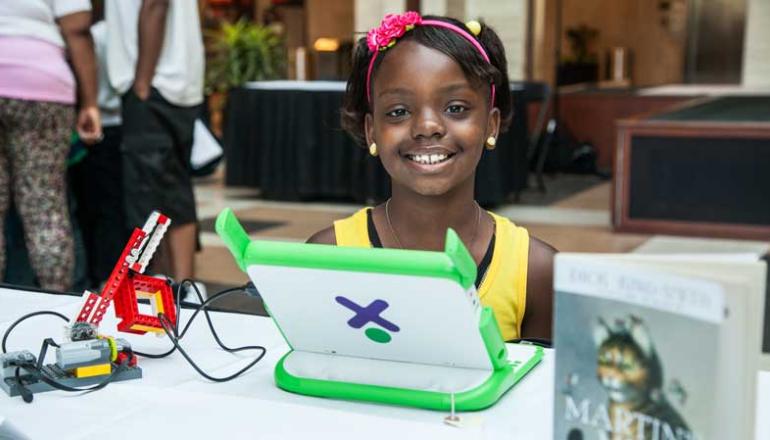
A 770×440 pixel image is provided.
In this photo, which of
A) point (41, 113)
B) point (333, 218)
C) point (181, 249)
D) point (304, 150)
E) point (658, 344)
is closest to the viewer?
point (658, 344)

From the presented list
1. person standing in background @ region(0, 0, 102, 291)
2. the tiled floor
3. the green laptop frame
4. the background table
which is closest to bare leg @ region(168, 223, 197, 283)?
person standing in background @ region(0, 0, 102, 291)

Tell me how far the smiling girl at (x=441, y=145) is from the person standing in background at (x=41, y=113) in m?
1.50

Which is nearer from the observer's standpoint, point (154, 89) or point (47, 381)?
point (47, 381)

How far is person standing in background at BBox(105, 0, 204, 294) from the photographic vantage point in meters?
3.16

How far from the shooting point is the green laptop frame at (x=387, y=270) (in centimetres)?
93

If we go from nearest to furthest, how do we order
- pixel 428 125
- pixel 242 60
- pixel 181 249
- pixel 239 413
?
1. pixel 239 413
2. pixel 428 125
3. pixel 181 249
4. pixel 242 60

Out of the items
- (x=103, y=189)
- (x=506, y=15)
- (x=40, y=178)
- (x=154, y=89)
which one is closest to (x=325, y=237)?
(x=40, y=178)

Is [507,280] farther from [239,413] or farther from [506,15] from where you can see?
[506,15]

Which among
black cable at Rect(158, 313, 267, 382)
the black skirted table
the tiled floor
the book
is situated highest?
the book

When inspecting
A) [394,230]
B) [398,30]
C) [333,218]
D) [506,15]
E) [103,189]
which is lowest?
[333,218]

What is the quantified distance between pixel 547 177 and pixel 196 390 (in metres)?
7.68

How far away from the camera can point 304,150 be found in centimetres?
684

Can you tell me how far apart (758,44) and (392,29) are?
8.74 m

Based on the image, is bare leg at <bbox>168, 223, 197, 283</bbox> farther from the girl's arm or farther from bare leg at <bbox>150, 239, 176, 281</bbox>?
the girl's arm
